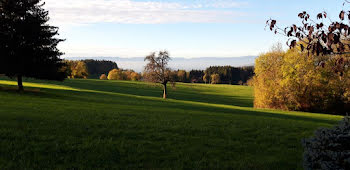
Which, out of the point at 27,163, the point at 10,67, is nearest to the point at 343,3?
the point at 27,163

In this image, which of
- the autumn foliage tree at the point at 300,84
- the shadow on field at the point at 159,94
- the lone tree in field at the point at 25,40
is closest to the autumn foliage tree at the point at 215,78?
the shadow on field at the point at 159,94

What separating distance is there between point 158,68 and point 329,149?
4843 centimetres

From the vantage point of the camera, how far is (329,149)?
564cm

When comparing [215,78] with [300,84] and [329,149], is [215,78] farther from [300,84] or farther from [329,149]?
[329,149]

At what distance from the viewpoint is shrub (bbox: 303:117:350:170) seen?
540cm

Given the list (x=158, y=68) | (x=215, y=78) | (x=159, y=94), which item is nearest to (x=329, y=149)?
(x=158, y=68)

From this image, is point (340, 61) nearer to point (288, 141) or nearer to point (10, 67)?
point (288, 141)

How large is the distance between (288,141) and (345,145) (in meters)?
7.07

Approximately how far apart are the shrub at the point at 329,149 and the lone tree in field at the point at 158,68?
47513 mm

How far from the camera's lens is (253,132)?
46.1ft

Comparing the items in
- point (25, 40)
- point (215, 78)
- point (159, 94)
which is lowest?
point (159, 94)

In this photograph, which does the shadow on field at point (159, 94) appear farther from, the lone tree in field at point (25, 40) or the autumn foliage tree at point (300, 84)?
the lone tree in field at point (25, 40)

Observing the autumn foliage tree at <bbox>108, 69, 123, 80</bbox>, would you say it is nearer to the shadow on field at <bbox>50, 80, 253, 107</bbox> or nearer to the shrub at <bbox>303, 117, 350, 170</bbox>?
the shadow on field at <bbox>50, 80, 253, 107</bbox>

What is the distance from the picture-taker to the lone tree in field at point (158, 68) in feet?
173
